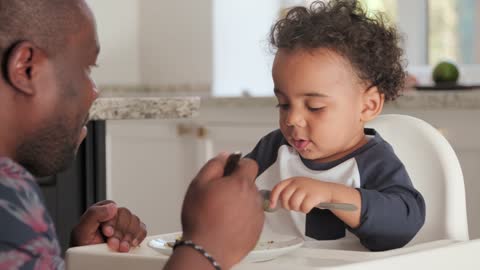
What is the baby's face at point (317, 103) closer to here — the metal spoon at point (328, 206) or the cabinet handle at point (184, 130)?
the metal spoon at point (328, 206)

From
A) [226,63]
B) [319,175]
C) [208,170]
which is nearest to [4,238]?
[208,170]

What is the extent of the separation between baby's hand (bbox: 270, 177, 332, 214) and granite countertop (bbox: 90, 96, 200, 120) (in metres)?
0.83

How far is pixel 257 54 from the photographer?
3994 mm

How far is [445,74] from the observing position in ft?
10.5

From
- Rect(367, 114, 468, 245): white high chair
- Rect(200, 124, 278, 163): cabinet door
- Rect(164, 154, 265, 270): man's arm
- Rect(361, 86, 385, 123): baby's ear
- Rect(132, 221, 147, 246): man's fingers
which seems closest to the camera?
Rect(164, 154, 265, 270): man's arm


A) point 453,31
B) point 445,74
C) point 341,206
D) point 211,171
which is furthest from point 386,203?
point 453,31

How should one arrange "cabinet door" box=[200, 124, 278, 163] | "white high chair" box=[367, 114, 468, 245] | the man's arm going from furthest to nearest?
"cabinet door" box=[200, 124, 278, 163] → "white high chair" box=[367, 114, 468, 245] → the man's arm

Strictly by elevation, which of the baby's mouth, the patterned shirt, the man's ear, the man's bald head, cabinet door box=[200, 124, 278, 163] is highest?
the man's bald head

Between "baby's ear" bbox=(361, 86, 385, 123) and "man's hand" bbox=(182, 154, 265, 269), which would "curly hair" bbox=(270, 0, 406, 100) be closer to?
"baby's ear" bbox=(361, 86, 385, 123)

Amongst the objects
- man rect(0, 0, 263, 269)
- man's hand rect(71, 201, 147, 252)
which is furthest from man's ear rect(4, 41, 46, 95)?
man's hand rect(71, 201, 147, 252)

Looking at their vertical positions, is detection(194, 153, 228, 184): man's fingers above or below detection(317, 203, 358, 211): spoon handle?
above

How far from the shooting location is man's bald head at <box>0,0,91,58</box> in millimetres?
823

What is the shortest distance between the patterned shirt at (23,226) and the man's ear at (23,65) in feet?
0.24

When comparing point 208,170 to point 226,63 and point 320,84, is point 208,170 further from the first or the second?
point 226,63
